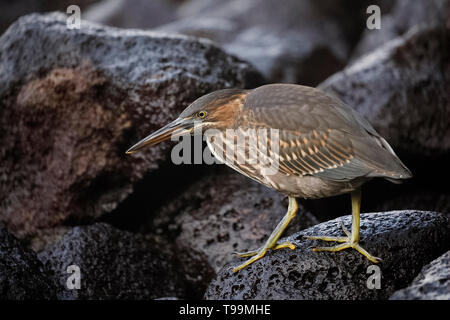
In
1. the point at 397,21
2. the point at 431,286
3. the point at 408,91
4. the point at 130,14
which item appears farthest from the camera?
the point at 130,14

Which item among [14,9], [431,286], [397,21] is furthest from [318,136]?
[14,9]

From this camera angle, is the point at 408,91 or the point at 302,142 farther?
the point at 408,91

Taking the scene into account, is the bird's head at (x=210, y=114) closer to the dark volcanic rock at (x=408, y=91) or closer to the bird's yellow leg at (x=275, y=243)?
the bird's yellow leg at (x=275, y=243)

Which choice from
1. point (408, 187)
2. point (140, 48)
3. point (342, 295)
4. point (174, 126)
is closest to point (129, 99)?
point (140, 48)

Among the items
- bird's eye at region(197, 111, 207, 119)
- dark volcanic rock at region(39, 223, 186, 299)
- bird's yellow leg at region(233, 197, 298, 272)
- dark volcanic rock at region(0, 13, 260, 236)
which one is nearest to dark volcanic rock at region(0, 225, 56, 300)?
dark volcanic rock at region(39, 223, 186, 299)

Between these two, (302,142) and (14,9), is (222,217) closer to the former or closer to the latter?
(302,142)

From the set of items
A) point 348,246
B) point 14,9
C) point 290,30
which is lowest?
point 348,246

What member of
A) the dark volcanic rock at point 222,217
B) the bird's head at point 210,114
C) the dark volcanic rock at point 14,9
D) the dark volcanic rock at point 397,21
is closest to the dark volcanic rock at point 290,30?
the dark volcanic rock at point 397,21

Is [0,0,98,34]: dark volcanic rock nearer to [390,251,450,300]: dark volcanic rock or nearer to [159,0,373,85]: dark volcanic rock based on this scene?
[159,0,373,85]: dark volcanic rock

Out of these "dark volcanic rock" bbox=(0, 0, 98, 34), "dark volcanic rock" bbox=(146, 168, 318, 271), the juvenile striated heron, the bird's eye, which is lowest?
"dark volcanic rock" bbox=(146, 168, 318, 271)
